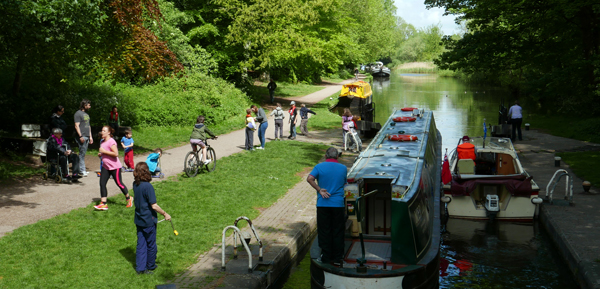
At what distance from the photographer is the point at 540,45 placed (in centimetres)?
2906

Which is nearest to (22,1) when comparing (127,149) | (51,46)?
(51,46)

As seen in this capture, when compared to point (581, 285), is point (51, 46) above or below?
above

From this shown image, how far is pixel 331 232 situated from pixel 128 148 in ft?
26.6

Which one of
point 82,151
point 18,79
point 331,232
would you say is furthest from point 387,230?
point 18,79

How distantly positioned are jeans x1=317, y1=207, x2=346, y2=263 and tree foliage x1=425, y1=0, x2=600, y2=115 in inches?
779

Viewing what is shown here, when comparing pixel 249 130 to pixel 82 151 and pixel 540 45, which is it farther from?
pixel 540 45

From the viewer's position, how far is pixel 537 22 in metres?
26.5

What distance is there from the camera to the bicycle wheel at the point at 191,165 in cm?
1520

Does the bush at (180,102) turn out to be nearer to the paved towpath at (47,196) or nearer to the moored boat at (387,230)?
the paved towpath at (47,196)

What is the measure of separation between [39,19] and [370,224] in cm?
956

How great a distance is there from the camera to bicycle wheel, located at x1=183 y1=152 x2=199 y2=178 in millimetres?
15203

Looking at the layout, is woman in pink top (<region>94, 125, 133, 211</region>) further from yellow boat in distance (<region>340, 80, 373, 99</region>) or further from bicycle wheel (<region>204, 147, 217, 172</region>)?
yellow boat in distance (<region>340, 80, 373, 99</region>)

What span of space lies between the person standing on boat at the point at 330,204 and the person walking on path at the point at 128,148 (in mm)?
7713

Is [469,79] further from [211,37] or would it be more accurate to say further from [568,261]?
[568,261]
